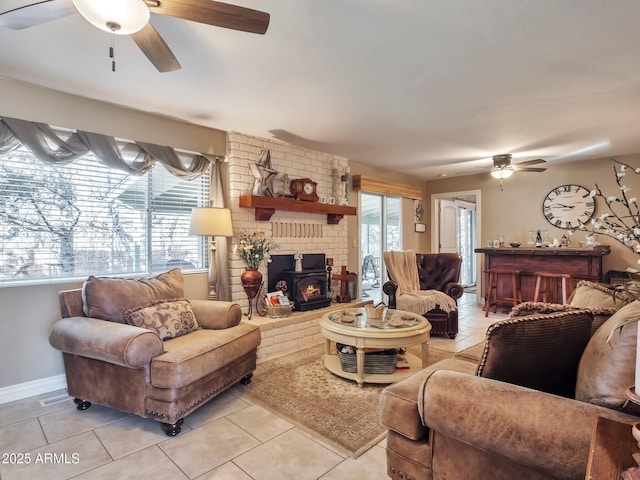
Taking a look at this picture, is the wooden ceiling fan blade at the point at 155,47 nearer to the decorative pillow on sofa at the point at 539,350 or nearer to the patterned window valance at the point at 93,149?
the patterned window valance at the point at 93,149

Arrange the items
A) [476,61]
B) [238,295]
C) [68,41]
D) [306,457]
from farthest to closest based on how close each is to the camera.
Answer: [238,295] → [476,61] → [68,41] → [306,457]

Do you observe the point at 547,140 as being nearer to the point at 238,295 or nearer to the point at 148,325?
the point at 238,295

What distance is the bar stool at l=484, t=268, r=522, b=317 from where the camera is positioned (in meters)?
5.34

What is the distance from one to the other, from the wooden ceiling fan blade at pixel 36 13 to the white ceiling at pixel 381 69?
0.40 meters

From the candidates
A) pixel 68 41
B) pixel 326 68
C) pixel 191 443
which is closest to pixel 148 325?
pixel 191 443

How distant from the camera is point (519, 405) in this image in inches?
47.4

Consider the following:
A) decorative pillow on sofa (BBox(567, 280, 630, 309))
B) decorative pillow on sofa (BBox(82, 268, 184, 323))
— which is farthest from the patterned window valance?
decorative pillow on sofa (BBox(567, 280, 630, 309))

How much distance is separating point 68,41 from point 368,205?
4403mm

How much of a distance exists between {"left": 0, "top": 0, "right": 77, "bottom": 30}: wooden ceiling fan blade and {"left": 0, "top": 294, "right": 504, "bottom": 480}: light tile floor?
7.17ft

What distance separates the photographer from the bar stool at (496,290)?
534cm

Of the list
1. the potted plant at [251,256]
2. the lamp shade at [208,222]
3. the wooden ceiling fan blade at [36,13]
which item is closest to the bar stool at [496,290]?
the potted plant at [251,256]

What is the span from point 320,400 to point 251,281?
4.95 feet

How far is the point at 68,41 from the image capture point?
6.97 ft

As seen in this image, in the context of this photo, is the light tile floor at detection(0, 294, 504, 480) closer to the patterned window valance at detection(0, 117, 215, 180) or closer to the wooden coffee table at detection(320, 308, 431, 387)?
the wooden coffee table at detection(320, 308, 431, 387)
